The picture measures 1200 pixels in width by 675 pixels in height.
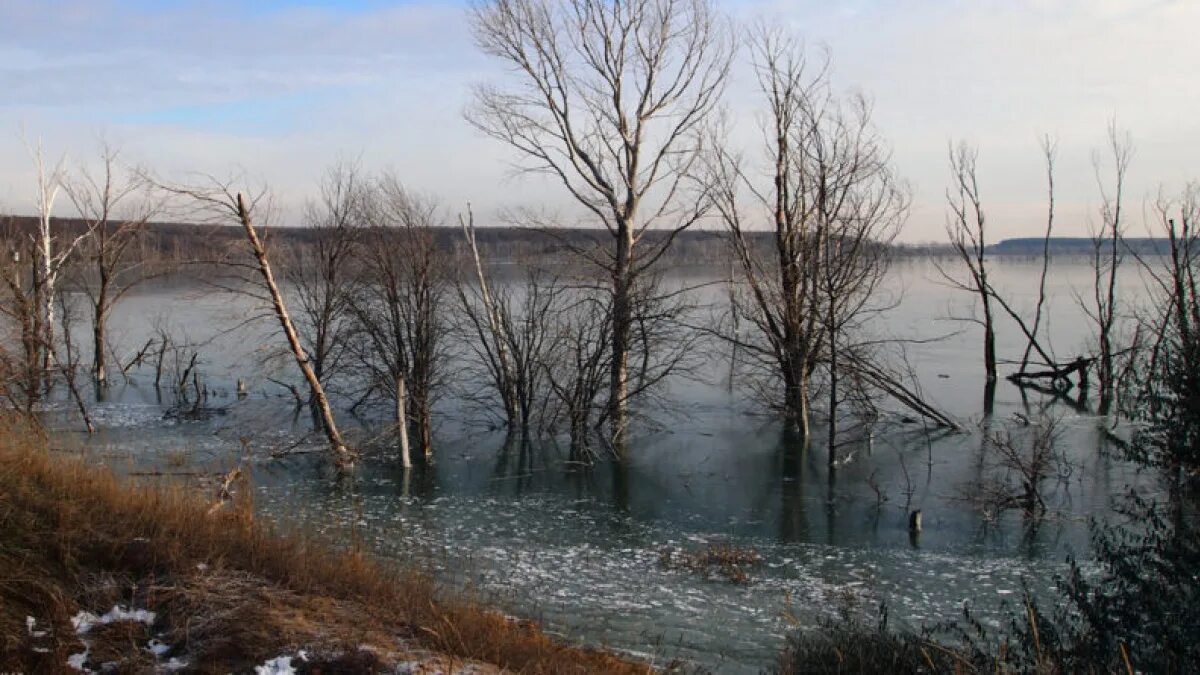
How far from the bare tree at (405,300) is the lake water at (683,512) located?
5.44ft

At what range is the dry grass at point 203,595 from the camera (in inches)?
249

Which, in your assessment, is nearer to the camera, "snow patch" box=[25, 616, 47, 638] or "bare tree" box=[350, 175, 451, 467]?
"snow patch" box=[25, 616, 47, 638]

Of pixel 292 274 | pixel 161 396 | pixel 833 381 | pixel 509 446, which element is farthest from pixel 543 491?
pixel 161 396

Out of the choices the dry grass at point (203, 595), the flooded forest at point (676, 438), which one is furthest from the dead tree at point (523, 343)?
the dry grass at point (203, 595)

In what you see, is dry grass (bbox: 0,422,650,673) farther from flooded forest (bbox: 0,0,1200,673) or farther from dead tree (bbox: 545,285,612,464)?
dead tree (bbox: 545,285,612,464)

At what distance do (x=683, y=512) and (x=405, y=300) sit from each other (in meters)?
10.6

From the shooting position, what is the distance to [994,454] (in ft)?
65.0

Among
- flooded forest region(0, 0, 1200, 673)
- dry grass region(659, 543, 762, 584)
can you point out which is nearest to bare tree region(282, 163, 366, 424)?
flooded forest region(0, 0, 1200, 673)

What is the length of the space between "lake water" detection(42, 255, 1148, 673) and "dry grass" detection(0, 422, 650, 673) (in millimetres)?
2304

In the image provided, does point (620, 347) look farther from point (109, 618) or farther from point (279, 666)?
point (279, 666)

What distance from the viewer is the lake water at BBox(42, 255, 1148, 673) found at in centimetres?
1109

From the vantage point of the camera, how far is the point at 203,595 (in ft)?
23.2

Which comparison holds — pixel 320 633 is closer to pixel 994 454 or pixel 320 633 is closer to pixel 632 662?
pixel 632 662

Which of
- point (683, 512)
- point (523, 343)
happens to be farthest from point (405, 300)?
point (683, 512)
